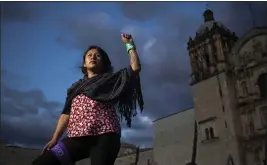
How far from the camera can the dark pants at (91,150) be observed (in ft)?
4.43

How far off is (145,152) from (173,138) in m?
1.76

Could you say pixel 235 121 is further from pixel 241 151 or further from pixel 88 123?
pixel 88 123

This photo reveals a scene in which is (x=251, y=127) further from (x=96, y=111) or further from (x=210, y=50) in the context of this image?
(x=96, y=111)

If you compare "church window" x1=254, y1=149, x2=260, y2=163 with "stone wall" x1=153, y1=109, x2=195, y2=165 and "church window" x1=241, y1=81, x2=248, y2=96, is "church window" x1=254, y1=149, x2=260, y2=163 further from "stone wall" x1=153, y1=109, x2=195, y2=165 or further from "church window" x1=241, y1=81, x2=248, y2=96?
"stone wall" x1=153, y1=109, x2=195, y2=165

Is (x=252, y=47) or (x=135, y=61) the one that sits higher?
(x=252, y=47)

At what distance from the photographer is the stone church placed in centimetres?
1223

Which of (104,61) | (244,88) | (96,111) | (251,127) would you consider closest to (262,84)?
(244,88)

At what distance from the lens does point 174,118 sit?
14367 mm

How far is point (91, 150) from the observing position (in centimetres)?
139

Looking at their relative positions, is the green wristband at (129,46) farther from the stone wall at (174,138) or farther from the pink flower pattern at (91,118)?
the stone wall at (174,138)

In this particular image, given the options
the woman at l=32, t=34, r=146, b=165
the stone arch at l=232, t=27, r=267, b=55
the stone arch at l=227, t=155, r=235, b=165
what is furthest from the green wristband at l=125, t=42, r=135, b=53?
the stone arch at l=232, t=27, r=267, b=55

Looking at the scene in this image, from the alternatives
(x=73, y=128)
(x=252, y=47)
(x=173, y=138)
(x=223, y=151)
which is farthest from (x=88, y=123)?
(x=173, y=138)

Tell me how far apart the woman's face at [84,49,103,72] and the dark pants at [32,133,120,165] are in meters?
0.31

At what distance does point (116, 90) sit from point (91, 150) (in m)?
0.26
